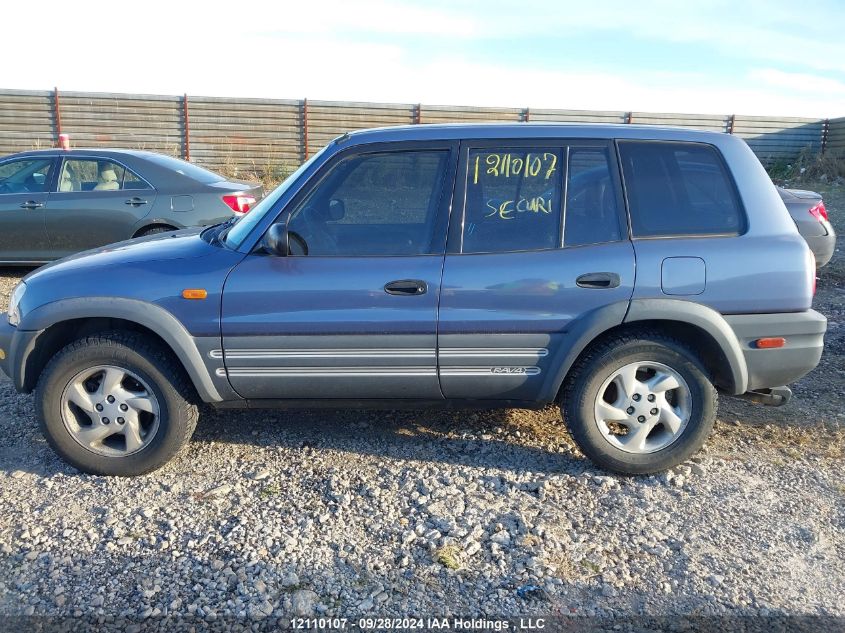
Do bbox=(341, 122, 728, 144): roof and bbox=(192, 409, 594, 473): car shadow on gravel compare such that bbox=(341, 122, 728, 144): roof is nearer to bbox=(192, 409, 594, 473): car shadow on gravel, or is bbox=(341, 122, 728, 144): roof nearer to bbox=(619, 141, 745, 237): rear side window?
bbox=(619, 141, 745, 237): rear side window

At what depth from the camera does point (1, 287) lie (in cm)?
764

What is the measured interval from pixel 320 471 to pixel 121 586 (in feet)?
3.88

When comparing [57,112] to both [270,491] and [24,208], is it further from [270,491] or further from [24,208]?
[270,491]

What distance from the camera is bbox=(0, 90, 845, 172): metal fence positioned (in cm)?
1820

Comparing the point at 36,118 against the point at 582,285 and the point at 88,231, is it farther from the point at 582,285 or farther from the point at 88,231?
the point at 582,285

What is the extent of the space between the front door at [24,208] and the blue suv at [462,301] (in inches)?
178

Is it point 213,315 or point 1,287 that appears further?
point 1,287

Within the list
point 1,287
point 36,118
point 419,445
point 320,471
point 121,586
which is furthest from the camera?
point 36,118

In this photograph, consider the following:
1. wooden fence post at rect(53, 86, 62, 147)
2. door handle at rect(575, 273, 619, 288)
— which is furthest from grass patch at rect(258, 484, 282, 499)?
wooden fence post at rect(53, 86, 62, 147)

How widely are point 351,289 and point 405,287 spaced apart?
265mm

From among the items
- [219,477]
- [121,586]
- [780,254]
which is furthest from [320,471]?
[780,254]

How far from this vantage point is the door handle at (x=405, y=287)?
11.7ft

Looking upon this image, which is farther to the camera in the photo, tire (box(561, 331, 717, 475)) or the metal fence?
the metal fence

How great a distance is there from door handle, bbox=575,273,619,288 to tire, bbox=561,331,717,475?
0.98 ft
